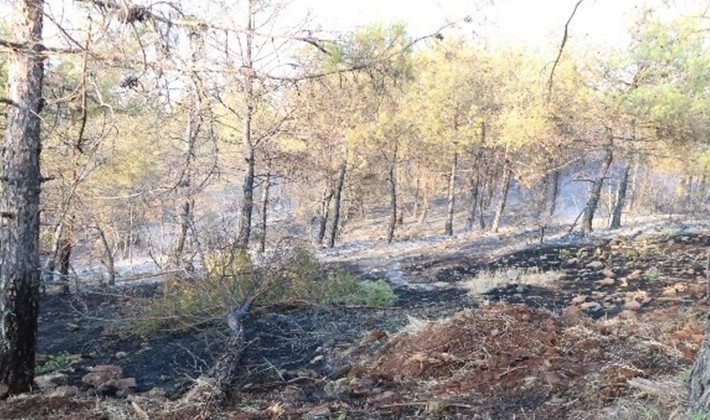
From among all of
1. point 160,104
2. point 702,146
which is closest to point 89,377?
point 160,104

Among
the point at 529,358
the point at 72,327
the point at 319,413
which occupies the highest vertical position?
the point at 529,358

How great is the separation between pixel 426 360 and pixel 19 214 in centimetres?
361

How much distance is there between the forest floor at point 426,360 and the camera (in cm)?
352

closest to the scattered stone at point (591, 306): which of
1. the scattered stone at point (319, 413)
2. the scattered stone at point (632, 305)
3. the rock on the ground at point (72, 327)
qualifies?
the scattered stone at point (632, 305)

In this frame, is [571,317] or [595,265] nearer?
[571,317]

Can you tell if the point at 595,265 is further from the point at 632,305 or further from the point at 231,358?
the point at 231,358

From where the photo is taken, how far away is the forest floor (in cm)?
352

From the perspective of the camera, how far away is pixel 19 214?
4.97m

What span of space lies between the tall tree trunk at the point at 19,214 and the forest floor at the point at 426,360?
427 mm

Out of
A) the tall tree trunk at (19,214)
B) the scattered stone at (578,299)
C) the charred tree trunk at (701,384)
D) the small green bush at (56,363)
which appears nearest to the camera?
the charred tree trunk at (701,384)

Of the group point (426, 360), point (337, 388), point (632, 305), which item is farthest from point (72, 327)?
point (632, 305)

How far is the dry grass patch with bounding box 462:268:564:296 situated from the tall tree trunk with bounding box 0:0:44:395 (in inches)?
303

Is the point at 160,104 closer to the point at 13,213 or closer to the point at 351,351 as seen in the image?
the point at 13,213

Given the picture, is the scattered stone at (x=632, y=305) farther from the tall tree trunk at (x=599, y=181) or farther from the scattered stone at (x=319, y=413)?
the tall tree trunk at (x=599, y=181)
